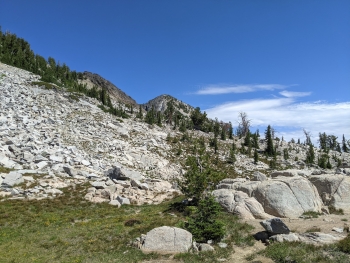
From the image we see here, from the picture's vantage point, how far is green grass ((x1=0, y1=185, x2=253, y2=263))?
1498cm

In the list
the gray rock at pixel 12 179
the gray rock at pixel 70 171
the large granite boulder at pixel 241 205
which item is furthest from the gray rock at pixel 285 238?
the gray rock at pixel 70 171

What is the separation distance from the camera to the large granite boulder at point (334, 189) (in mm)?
22906

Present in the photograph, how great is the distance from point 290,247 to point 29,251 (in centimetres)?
1566

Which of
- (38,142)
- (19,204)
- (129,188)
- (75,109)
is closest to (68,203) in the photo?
(19,204)

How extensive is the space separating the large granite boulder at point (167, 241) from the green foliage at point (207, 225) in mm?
924

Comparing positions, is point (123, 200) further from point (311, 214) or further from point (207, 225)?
point (311, 214)

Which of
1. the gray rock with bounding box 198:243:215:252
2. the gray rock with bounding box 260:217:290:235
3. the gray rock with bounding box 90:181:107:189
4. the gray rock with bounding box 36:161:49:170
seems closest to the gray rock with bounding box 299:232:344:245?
the gray rock with bounding box 260:217:290:235

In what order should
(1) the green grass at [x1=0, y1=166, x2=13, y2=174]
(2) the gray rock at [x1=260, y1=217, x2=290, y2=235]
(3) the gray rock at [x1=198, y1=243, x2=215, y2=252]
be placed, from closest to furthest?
1. (3) the gray rock at [x1=198, y1=243, x2=215, y2=252]
2. (2) the gray rock at [x1=260, y1=217, x2=290, y2=235]
3. (1) the green grass at [x1=0, y1=166, x2=13, y2=174]

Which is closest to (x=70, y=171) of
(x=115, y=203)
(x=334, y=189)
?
(x=115, y=203)

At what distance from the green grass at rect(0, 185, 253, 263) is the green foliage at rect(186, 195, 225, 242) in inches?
35.8

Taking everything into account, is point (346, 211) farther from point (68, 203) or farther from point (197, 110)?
point (197, 110)

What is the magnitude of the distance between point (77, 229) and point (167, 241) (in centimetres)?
896

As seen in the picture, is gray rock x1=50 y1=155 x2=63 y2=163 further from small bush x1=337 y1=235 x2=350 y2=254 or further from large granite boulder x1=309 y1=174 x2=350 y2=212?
small bush x1=337 y1=235 x2=350 y2=254

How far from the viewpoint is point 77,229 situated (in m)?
20.3
